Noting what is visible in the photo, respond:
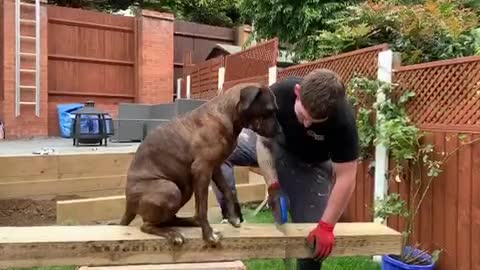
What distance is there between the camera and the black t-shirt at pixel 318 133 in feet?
8.42

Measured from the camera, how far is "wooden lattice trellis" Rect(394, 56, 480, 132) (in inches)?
142

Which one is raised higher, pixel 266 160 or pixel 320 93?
pixel 320 93

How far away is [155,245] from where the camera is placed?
2.29 meters

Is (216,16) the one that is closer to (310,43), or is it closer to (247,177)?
(310,43)

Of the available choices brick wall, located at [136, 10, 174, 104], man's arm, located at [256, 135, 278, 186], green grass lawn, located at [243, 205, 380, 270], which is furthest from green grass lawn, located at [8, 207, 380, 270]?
brick wall, located at [136, 10, 174, 104]

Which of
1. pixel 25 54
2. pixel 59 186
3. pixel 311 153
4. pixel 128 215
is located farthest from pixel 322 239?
pixel 25 54

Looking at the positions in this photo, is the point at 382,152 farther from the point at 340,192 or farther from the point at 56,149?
the point at 56,149

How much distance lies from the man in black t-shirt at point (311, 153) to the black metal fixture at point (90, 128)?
876 cm

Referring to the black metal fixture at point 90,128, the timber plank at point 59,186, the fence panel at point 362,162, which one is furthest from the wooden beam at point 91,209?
the black metal fixture at point 90,128

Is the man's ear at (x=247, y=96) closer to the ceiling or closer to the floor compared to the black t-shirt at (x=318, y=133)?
closer to the ceiling

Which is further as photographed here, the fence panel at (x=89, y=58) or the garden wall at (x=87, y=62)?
the fence panel at (x=89, y=58)

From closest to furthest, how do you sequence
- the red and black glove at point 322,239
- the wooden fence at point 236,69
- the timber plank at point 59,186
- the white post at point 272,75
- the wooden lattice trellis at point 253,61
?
the red and black glove at point 322,239, the timber plank at point 59,186, the white post at point 272,75, the wooden lattice trellis at point 253,61, the wooden fence at point 236,69

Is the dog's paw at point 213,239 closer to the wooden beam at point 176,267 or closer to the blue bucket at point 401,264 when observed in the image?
the wooden beam at point 176,267

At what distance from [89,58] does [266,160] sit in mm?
13302
